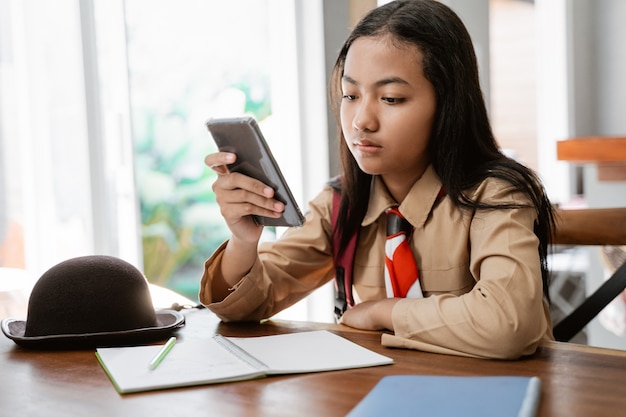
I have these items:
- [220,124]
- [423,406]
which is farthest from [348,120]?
[423,406]

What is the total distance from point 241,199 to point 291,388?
0.49 metres

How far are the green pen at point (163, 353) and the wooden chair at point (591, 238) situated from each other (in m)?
0.77

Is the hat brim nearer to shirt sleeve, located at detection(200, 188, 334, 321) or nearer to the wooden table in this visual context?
the wooden table

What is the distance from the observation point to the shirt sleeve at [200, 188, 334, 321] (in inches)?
55.2

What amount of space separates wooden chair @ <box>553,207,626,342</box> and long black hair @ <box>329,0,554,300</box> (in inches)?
3.3

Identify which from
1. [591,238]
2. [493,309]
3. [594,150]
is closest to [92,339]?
[493,309]

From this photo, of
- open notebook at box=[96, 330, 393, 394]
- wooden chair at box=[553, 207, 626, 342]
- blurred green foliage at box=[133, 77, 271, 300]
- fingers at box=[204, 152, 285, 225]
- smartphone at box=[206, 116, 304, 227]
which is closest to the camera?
open notebook at box=[96, 330, 393, 394]

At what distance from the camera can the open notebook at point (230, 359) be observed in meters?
0.96

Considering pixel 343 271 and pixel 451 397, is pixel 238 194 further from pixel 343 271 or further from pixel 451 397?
pixel 451 397

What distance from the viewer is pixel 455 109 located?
1352 millimetres

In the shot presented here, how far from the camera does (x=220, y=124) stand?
1.24 meters

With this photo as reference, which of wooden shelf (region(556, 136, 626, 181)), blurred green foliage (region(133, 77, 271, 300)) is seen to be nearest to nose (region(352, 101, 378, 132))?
wooden shelf (region(556, 136, 626, 181))

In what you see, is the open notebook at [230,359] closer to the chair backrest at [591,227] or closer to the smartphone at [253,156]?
the smartphone at [253,156]

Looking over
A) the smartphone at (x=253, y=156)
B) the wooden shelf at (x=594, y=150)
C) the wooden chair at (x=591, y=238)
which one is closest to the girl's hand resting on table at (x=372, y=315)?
the smartphone at (x=253, y=156)
